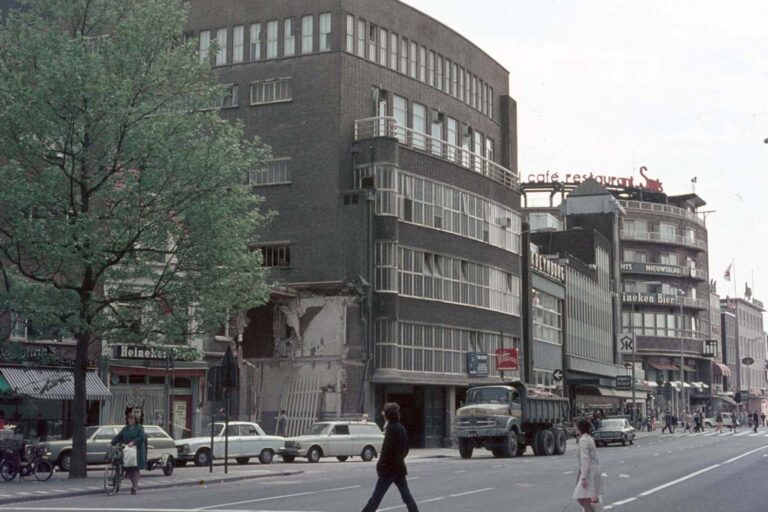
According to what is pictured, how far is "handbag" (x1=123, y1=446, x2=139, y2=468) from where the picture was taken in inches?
960

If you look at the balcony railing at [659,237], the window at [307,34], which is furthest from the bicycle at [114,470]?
the balcony railing at [659,237]

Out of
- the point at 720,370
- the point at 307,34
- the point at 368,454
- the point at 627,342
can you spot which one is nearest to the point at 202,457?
the point at 368,454

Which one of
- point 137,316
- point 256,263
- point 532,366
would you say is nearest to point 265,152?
point 256,263

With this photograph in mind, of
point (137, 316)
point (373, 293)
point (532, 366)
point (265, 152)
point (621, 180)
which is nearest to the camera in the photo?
point (137, 316)

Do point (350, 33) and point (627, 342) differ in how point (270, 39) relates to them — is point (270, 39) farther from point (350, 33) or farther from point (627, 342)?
point (627, 342)

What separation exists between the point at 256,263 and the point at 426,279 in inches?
930

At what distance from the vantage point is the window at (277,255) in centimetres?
5278

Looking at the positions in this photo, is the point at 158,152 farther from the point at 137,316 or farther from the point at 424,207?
the point at 424,207

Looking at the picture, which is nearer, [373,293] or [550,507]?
[550,507]

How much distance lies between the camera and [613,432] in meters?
58.0

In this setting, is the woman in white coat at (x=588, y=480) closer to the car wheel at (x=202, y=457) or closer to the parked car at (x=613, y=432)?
the car wheel at (x=202, y=457)

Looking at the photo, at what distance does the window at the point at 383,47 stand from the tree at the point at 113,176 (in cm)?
2494

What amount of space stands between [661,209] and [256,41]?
7947cm

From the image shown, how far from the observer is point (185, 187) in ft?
96.7
